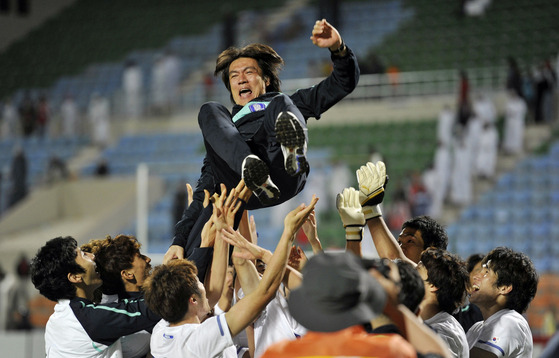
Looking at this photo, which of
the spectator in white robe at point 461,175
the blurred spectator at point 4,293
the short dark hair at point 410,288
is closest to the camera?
the short dark hair at point 410,288

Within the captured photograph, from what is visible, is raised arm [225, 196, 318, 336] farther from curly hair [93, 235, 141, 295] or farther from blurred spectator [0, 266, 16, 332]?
blurred spectator [0, 266, 16, 332]

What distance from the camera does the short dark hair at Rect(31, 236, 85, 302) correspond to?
150 inches

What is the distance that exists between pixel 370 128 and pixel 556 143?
3.33m

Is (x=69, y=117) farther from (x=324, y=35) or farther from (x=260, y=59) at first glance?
(x=324, y=35)

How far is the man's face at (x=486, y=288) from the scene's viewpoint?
4004mm

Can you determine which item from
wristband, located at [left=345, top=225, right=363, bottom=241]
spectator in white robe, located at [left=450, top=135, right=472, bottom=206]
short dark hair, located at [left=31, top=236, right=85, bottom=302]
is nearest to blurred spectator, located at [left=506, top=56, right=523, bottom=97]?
spectator in white robe, located at [left=450, top=135, right=472, bottom=206]

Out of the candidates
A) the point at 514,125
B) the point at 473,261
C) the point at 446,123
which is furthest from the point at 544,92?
→ the point at 473,261

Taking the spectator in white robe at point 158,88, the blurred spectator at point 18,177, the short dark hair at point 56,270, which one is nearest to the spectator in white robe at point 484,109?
the spectator in white robe at point 158,88

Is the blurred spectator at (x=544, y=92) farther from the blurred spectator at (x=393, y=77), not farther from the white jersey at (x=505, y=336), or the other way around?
the white jersey at (x=505, y=336)

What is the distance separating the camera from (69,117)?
18.7 m

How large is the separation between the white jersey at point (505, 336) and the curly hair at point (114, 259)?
63.0 inches

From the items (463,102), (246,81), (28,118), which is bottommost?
(28,118)

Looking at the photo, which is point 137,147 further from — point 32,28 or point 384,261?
point 384,261

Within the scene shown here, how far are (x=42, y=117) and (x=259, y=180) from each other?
16.1 meters
